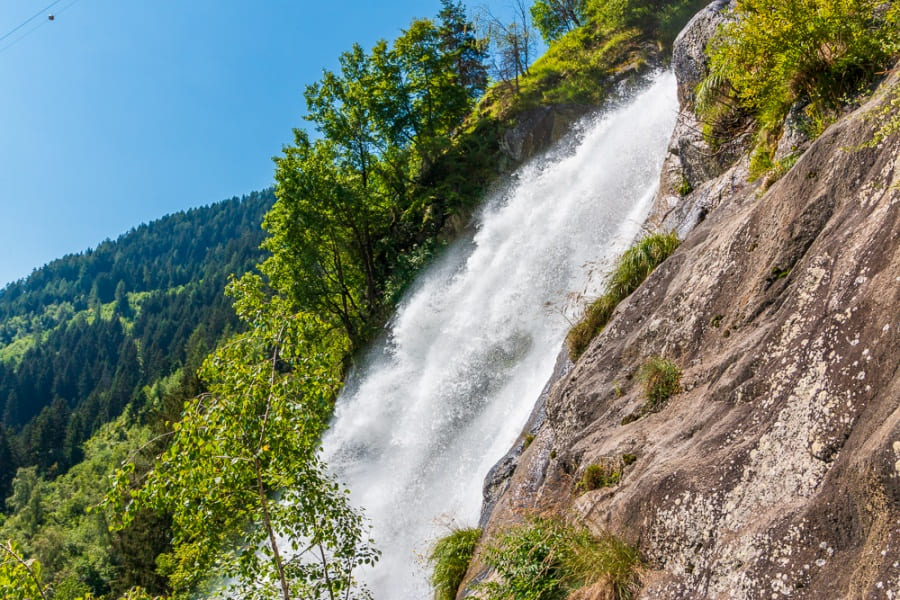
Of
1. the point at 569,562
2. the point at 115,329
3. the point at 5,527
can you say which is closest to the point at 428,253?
the point at 569,562

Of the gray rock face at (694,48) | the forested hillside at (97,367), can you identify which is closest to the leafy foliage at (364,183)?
the gray rock face at (694,48)

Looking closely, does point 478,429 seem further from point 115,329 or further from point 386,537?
point 115,329

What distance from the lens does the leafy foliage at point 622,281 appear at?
8930 millimetres

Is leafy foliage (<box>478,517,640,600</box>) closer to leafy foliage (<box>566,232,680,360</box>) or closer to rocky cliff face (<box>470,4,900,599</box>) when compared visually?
rocky cliff face (<box>470,4,900,599</box>)

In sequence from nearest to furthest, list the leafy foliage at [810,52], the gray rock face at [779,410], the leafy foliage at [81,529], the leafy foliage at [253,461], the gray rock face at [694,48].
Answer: the gray rock face at [779,410]
the leafy foliage at [253,461]
the leafy foliage at [810,52]
the gray rock face at [694,48]
the leafy foliage at [81,529]

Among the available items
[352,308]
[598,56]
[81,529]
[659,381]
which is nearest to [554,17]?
[598,56]

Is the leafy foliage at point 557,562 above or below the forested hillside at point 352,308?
below

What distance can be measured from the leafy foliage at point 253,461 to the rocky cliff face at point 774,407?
2988 millimetres

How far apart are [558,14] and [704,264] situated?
37.5 metres

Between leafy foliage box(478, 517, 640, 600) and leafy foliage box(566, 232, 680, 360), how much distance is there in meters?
3.84

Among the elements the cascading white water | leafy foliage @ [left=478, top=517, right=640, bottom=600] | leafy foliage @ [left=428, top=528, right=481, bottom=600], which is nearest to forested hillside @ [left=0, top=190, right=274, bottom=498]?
the cascading white water

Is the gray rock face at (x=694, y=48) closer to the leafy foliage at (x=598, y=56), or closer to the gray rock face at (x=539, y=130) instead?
the gray rock face at (x=539, y=130)

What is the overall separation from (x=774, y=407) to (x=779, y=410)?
0.07m

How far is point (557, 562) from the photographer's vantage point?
18.5 feet
